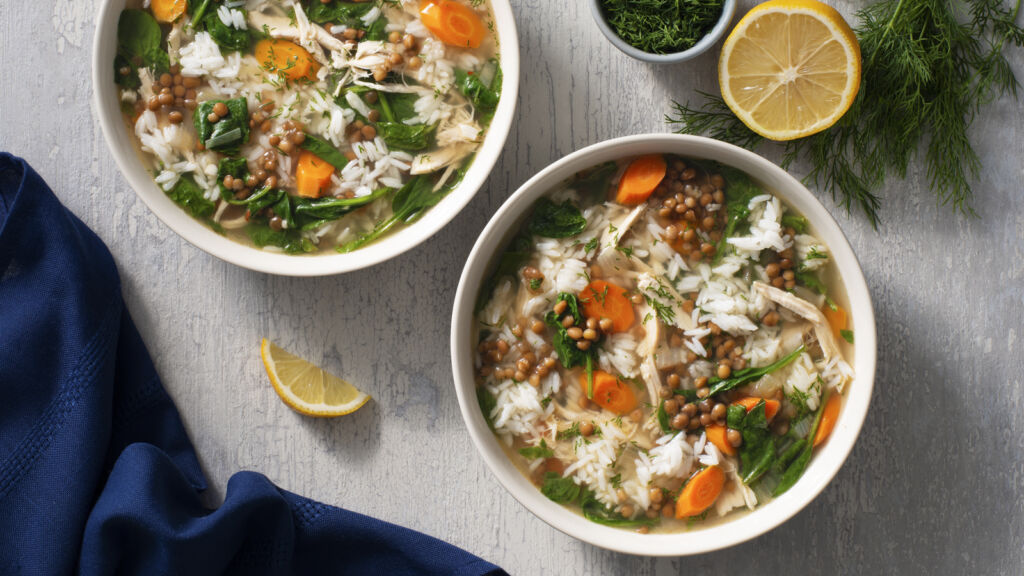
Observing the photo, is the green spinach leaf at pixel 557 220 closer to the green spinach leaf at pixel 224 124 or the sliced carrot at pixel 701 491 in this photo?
the sliced carrot at pixel 701 491

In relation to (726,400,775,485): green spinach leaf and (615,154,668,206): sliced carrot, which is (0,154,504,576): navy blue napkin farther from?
(615,154,668,206): sliced carrot

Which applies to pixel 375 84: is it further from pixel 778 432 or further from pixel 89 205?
pixel 778 432

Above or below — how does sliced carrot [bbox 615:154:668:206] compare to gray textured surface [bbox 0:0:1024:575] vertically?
above

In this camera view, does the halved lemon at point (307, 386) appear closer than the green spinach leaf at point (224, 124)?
No

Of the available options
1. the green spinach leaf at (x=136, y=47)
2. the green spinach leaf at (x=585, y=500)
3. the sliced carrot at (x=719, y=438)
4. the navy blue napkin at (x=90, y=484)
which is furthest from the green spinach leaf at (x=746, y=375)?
the green spinach leaf at (x=136, y=47)

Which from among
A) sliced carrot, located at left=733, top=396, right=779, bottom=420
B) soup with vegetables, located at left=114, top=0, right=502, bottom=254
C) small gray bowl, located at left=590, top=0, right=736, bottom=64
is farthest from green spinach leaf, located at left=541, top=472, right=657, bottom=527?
small gray bowl, located at left=590, top=0, right=736, bottom=64

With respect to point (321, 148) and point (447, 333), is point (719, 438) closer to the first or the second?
point (447, 333)
